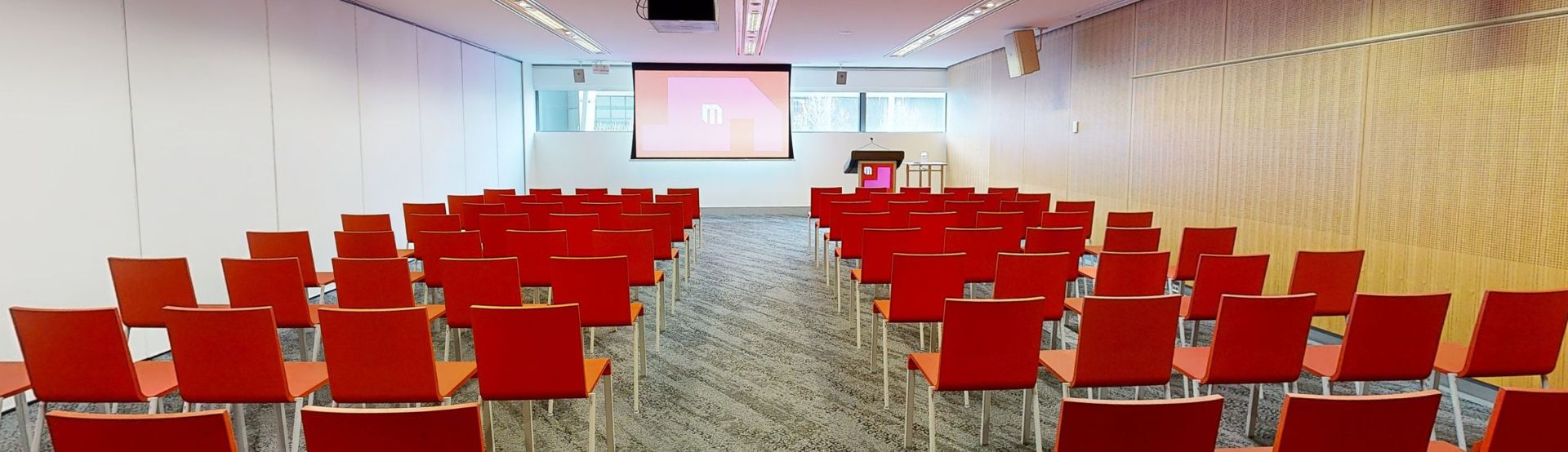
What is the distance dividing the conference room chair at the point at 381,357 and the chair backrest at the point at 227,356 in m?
0.20

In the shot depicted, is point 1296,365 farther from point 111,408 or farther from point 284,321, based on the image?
point 111,408

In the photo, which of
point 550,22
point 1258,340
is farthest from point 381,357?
point 550,22

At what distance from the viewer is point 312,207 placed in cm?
830

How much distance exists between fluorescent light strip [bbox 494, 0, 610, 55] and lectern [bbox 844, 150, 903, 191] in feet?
16.5

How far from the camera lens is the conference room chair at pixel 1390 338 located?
130 inches

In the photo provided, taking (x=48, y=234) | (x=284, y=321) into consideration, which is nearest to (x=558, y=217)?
(x=284, y=321)

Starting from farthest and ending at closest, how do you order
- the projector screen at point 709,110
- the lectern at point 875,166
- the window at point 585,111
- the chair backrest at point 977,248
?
1. the window at point 585,111
2. the projector screen at point 709,110
3. the lectern at point 875,166
4. the chair backrest at point 977,248

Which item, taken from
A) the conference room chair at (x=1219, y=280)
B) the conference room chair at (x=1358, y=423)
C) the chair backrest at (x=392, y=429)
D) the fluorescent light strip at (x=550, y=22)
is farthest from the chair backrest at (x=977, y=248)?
the fluorescent light strip at (x=550, y=22)

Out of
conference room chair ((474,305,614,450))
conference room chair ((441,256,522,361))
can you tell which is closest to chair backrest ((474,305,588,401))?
conference room chair ((474,305,614,450))

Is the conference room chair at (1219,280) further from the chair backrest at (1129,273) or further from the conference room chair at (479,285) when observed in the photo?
the conference room chair at (479,285)

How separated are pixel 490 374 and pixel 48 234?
370 centimetres

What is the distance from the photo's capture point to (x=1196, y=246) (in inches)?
223

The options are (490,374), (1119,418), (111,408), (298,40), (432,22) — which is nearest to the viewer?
(1119,418)

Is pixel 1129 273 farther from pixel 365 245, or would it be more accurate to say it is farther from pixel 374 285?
pixel 365 245
